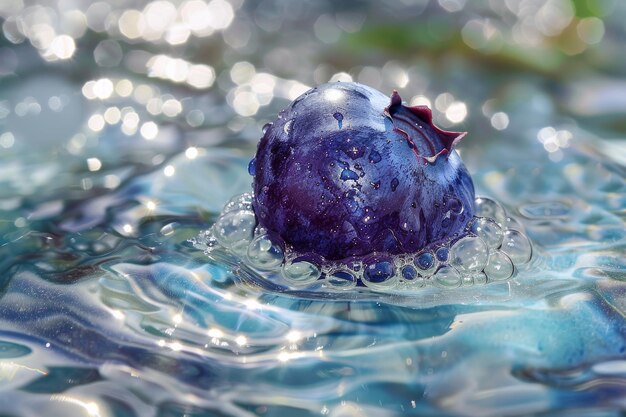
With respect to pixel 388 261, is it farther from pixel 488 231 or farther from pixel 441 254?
pixel 488 231

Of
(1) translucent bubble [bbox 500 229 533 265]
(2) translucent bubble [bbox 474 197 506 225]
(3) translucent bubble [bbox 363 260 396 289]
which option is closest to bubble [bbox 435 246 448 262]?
(3) translucent bubble [bbox 363 260 396 289]

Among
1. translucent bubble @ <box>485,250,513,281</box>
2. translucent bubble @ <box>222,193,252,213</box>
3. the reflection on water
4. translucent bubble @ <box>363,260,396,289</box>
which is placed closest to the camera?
the reflection on water

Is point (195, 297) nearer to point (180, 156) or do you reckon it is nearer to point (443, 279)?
point (443, 279)

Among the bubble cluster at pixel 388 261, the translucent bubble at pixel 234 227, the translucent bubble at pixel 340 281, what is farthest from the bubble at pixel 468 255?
the translucent bubble at pixel 234 227

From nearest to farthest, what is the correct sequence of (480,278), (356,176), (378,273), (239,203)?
(356,176)
(378,273)
(480,278)
(239,203)

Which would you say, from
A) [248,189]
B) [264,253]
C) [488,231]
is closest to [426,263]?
[488,231]

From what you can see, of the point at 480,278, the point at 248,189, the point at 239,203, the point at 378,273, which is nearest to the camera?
the point at 378,273

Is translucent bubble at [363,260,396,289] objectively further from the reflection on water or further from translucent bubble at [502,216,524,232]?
translucent bubble at [502,216,524,232]

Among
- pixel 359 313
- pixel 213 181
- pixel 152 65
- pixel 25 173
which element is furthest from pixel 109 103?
pixel 359 313
